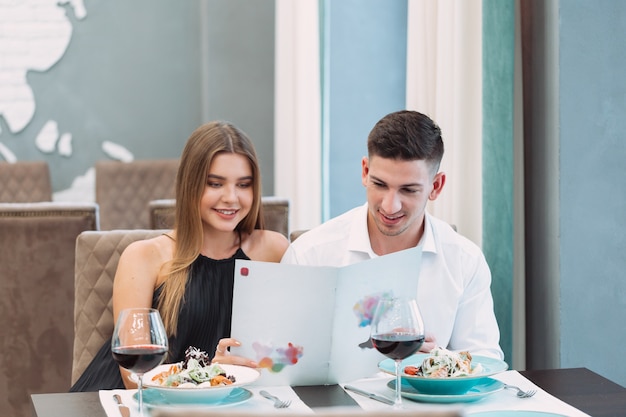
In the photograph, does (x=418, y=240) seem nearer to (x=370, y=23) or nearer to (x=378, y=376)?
(x=378, y=376)

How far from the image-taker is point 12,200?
508 cm

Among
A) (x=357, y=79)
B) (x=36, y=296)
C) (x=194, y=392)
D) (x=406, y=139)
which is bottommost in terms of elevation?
(x=36, y=296)

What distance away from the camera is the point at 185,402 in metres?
1.55

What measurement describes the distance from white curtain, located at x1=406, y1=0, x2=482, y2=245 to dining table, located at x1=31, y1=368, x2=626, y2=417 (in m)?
0.95

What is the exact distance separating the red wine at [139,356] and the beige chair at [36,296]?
1.47 m

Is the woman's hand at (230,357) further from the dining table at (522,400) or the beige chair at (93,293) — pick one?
the beige chair at (93,293)

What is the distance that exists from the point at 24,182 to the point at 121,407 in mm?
3813

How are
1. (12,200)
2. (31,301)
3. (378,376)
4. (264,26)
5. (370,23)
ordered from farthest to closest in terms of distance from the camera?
(264,26) → (12,200) → (370,23) → (31,301) → (378,376)

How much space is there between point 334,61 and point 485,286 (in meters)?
2.32

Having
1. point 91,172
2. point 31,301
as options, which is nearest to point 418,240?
point 31,301

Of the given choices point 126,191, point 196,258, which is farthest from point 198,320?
point 126,191

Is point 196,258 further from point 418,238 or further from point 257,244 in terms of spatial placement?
point 418,238

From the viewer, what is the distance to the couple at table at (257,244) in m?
2.05

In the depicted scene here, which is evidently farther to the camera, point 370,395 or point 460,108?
point 460,108
